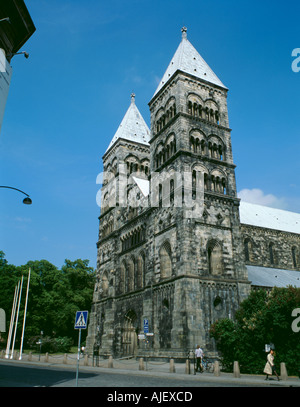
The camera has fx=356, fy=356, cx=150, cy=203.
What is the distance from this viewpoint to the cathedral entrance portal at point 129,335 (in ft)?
125

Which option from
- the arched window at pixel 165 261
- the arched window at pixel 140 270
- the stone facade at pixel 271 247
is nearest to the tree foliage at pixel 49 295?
the arched window at pixel 140 270

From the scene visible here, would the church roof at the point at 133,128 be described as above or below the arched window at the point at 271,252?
above

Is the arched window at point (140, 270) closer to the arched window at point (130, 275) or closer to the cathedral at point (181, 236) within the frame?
the cathedral at point (181, 236)

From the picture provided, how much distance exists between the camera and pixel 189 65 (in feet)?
133

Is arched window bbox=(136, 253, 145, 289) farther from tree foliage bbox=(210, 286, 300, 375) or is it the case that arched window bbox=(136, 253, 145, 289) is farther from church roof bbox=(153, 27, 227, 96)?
church roof bbox=(153, 27, 227, 96)

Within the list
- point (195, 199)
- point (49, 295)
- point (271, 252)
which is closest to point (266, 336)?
point (195, 199)

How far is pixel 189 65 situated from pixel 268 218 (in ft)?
71.6

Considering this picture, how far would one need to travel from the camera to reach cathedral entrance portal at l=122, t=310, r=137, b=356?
38.0 m

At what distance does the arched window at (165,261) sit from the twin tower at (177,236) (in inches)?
3.7

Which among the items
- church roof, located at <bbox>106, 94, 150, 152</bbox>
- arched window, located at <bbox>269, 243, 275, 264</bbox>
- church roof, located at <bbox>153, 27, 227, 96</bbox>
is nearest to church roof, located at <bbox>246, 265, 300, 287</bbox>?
arched window, located at <bbox>269, 243, 275, 264</bbox>
